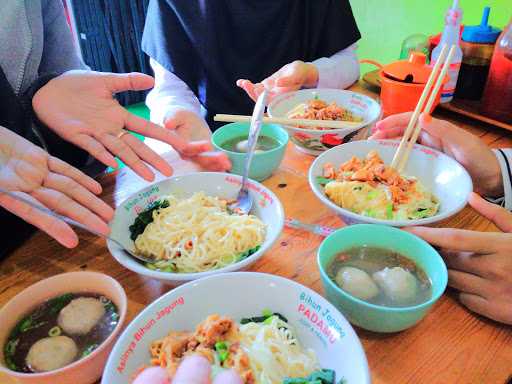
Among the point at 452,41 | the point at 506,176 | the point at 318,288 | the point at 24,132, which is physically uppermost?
the point at 452,41

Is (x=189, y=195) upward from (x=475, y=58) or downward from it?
downward

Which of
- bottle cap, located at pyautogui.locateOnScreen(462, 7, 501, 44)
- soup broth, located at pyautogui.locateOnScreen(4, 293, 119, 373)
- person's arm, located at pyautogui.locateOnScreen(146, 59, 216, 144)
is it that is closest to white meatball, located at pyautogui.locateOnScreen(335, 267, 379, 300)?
soup broth, located at pyautogui.locateOnScreen(4, 293, 119, 373)

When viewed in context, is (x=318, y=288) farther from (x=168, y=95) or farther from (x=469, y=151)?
(x=168, y=95)

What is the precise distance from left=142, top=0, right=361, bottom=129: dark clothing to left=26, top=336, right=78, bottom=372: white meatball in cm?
161

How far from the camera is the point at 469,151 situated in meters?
1.26

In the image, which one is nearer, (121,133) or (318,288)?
(318,288)

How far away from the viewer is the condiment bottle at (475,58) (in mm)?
1789

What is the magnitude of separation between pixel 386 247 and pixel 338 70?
1365 mm

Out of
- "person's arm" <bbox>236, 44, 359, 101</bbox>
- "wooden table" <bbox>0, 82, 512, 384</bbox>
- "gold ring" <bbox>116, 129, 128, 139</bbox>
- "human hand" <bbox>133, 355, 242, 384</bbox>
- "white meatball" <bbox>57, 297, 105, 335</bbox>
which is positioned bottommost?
"wooden table" <bbox>0, 82, 512, 384</bbox>

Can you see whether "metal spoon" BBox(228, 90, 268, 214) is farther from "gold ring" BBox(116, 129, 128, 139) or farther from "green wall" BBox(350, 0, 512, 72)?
"green wall" BBox(350, 0, 512, 72)

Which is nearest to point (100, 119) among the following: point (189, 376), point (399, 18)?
point (189, 376)

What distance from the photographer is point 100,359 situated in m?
0.71

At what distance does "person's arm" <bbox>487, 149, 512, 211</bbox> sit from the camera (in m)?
1.20

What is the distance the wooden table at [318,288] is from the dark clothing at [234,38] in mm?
940
